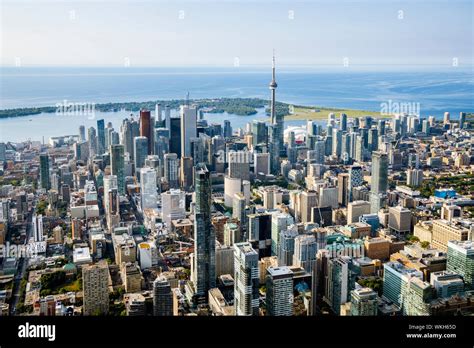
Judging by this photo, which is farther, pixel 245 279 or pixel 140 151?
pixel 140 151

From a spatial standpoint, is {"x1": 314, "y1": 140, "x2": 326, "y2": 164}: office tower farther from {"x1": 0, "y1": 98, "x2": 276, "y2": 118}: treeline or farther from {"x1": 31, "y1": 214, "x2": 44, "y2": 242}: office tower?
{"x1": 31, "y1": 214, "x2": 44, "y2": 242}: office tower

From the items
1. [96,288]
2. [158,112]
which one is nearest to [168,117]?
[158,112]

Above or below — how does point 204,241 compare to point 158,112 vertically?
below

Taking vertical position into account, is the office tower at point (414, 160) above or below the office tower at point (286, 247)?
above

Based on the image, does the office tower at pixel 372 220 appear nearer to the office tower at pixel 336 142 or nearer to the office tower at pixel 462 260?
the office tower at pixel 462 260

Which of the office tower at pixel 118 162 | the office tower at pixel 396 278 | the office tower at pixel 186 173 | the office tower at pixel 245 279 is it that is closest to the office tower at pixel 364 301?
the office tower at pixel 396 278

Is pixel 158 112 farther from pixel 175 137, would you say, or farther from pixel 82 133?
pixel 82 133

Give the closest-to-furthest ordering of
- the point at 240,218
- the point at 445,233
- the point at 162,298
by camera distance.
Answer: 1. the point at 162,298
2. the point at 445,233
3. the point at 240,218
